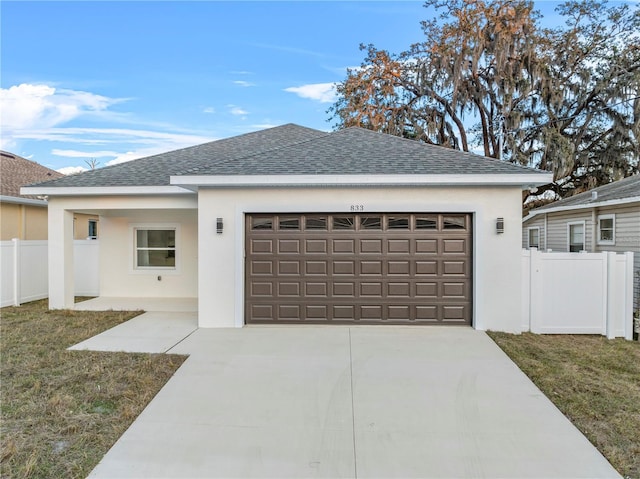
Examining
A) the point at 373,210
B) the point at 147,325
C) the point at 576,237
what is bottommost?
the point at 147,325

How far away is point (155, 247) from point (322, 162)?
594 cm

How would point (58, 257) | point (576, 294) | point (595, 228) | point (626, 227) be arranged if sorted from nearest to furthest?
point (576, 294), point (58, 257), point (626, 227), point (595, 228)

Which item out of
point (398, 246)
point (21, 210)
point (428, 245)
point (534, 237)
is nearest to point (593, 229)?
point (534, 237)

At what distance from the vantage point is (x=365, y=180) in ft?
22.1

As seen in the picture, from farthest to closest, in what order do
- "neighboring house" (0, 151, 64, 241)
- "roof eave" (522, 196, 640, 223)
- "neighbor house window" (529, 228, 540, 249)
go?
"neighbor house window" (529, 228, 540, 249), "neighboring house" (0, 151, 64, 241), "roof eave" (522, 196, 640, 223)

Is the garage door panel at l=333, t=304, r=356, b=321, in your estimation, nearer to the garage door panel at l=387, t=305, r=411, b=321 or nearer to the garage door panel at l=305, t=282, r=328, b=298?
the garage door panel at l=305, t=282, r=328, b=298

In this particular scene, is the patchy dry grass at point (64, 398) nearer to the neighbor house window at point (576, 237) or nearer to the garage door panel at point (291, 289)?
the garage door panel at point (291, 289)

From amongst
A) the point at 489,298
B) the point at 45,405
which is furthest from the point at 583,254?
the point at 45,405

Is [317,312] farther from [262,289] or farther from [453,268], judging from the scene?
[453,268]

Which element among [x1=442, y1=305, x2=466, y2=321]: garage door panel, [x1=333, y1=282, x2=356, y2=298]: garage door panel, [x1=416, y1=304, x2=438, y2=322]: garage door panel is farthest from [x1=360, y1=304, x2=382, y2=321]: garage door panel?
[x1=442, y1=305, x2=466, y2=321]: garage door panel

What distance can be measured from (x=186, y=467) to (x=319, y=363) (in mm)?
2444

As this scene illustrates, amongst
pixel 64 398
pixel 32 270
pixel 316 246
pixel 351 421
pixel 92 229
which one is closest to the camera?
pixel 351 421

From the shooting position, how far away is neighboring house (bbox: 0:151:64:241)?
11.7 metres

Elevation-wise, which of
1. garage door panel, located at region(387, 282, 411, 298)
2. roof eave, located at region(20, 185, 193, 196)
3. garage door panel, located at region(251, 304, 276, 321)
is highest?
roof eave, located at region(20, 185, 193, 196)
